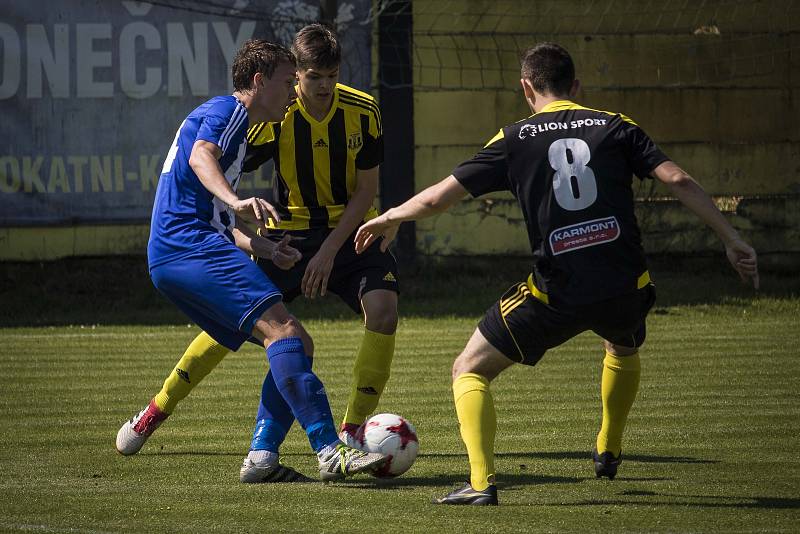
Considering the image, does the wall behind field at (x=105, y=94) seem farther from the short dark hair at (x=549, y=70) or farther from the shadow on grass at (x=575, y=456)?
the short dark hair at (x=549, y=70)

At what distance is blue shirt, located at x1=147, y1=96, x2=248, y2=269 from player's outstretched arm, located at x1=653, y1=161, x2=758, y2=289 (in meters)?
2.02

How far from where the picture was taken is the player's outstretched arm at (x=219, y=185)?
17.9 ft

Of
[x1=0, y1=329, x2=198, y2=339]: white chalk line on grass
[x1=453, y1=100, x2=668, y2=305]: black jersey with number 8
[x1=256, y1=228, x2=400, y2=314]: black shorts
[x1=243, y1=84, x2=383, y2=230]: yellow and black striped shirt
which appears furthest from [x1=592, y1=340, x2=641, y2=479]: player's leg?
[x1=0, y1=329, x2=198, y2=339]: white chalk line on grass

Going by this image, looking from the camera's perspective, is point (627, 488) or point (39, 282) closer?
point (627, 488)

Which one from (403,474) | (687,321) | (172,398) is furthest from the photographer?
(687,321)

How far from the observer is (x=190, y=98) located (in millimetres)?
15352

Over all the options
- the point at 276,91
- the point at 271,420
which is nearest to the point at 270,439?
the point at 271,420

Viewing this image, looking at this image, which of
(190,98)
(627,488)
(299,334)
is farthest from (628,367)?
(190,98)

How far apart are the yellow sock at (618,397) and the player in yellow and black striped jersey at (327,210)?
1207mm

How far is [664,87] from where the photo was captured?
15.9 m

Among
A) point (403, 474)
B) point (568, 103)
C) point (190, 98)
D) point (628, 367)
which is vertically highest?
point (190, 98)

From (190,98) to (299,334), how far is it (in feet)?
32.9

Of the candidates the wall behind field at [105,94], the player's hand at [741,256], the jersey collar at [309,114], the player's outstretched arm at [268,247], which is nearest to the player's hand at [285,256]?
the player's outstretched arm at [268,247]

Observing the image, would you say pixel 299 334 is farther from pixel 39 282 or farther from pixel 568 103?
pixel 39 282
